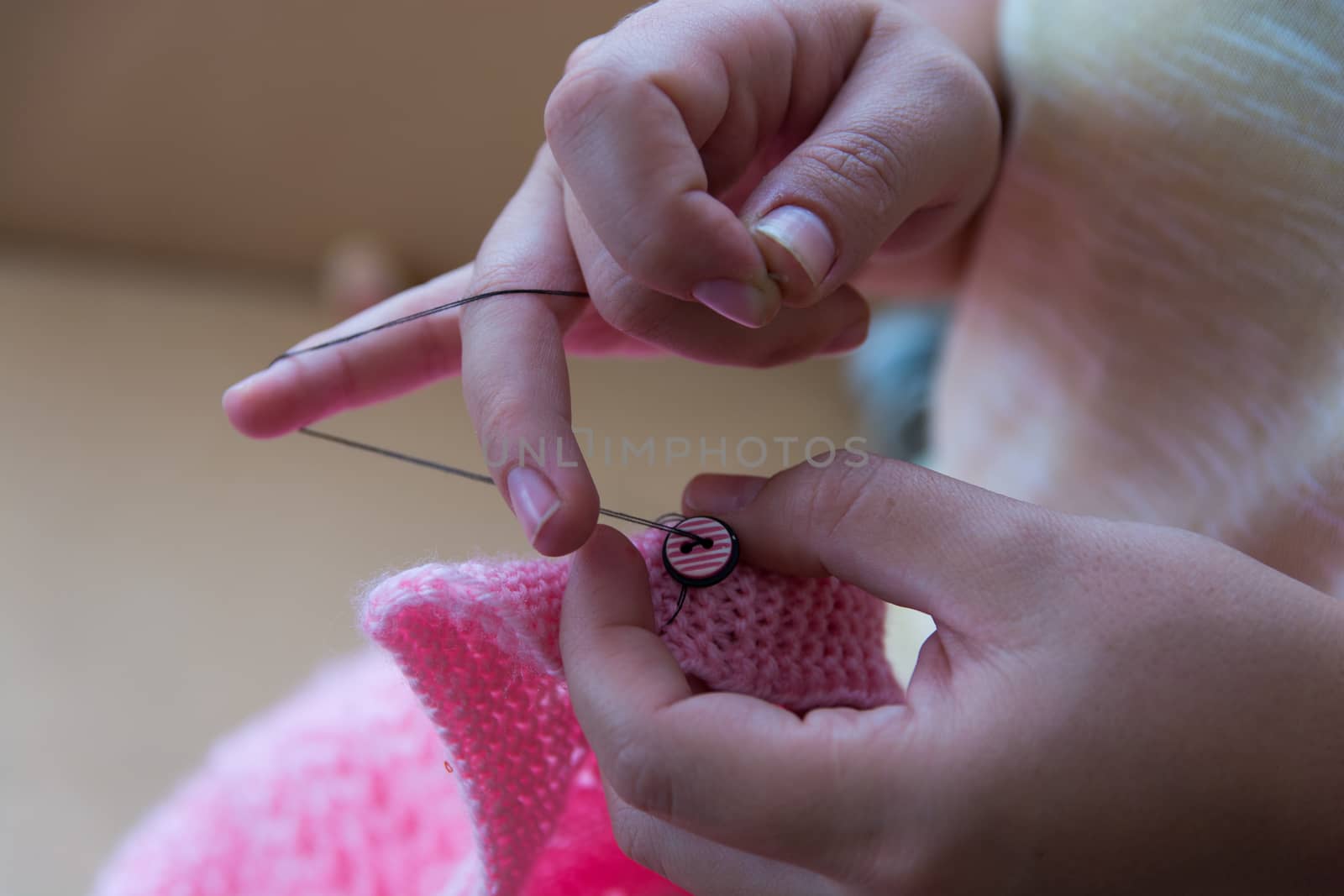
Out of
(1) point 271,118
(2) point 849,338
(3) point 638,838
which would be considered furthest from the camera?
(1) point 271,118

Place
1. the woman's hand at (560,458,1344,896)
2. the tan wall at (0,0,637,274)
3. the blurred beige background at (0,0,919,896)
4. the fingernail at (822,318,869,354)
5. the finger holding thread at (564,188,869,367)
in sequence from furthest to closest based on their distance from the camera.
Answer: the tan wall at (0,0,637,274)
the blurred beige background at (0,0,919,896)
the fingernail at (822,318,869,354)
the finger holding thread at (564,188,869,367)
the woman's hand at (560,458,1344,896)

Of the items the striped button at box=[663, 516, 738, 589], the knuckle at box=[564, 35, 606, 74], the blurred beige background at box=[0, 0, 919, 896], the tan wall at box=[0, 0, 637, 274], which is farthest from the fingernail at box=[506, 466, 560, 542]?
the tan wall at box=[0, 0, 637, 274]

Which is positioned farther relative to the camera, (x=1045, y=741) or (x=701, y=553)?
(x=701, y=553)

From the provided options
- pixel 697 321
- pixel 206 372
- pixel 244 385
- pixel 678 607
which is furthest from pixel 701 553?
pixel 206 372

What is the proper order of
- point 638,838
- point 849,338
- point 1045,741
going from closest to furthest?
point 1045,741 → point 638,838 → point 849,338

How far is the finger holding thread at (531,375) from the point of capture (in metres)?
0.56

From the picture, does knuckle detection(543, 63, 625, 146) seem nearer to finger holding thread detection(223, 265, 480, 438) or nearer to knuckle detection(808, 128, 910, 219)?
knuckle detection(808, 128, 910, 219)

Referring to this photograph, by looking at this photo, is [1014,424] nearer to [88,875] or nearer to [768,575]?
[768,575]

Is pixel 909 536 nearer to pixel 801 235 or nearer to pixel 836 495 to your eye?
pixel 836 495

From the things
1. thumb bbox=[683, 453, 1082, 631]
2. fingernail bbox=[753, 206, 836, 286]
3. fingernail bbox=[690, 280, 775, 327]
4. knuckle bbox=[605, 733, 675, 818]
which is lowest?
knuckle bbox=[605, 733, 675, 818]

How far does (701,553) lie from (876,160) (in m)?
0.26

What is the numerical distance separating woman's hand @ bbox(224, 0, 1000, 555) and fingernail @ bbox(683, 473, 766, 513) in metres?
0.08

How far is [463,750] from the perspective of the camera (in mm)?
641

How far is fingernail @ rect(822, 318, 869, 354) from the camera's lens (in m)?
0.75
